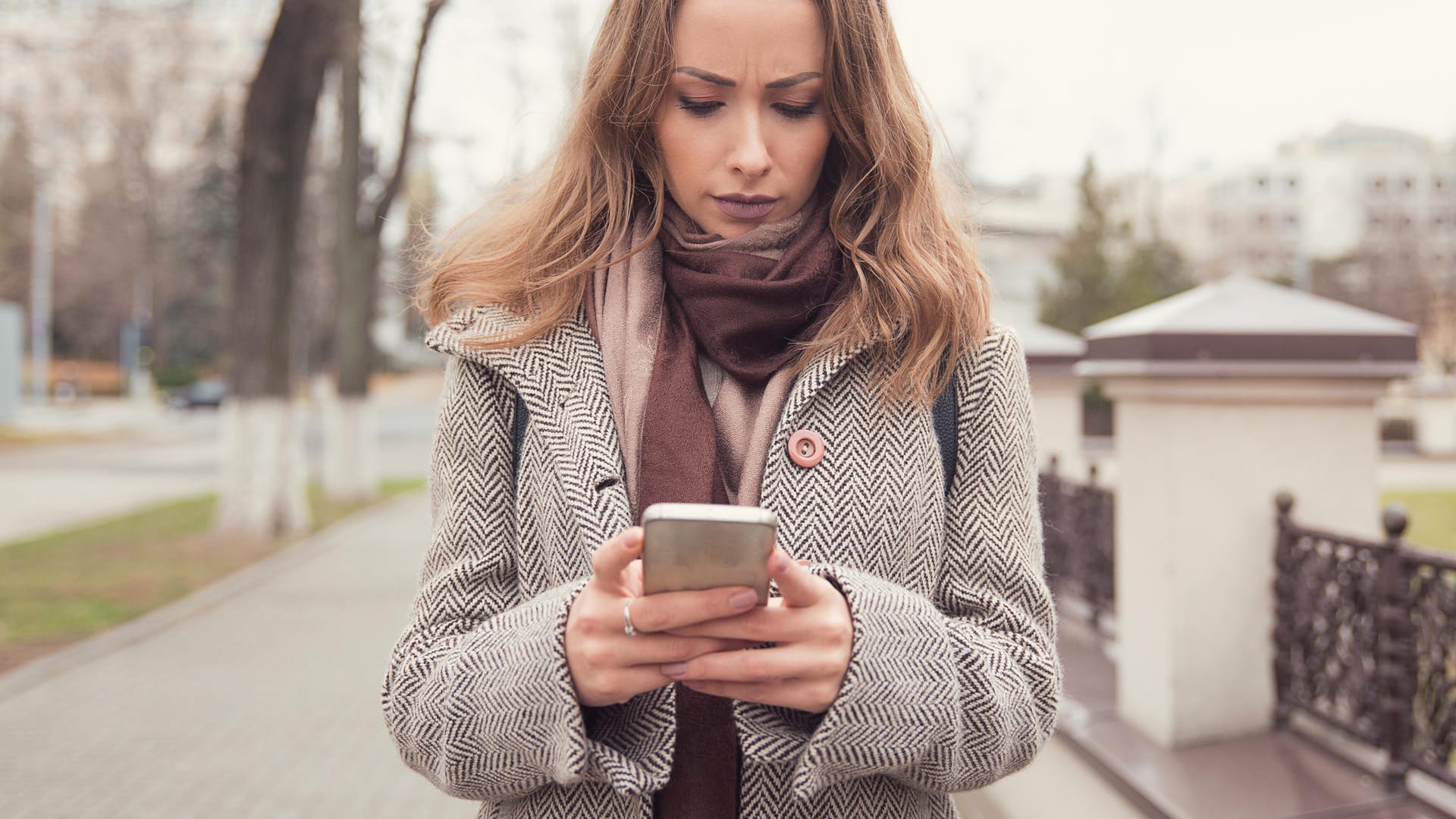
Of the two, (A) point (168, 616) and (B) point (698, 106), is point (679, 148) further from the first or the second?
(A) point (168, 616)

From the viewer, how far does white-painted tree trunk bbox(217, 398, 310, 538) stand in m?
10.6

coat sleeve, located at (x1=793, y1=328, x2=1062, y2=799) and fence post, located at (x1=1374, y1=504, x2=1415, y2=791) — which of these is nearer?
coat sleeve, located at (x1=793, y1=328, x2=1062, y2=799)

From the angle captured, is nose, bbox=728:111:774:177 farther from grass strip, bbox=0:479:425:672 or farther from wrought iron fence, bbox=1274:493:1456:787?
grass strip, bbox=0:479:425:672

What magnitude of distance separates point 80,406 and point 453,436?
161 ft

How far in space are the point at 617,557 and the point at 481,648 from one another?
319mm

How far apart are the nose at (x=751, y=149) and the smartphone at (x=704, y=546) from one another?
23.0 inches

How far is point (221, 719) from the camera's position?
5.46 meters

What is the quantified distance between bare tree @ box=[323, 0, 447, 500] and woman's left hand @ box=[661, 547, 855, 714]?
13.9 meters

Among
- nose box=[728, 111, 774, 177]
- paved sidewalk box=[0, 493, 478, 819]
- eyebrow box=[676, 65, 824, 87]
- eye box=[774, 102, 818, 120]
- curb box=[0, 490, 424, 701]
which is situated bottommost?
paved sidewalk box=[0, 493, 478, 819]

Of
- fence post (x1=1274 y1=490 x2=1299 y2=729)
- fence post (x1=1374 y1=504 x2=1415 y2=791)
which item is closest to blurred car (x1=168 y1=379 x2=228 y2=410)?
fence post (x1=1274 y1=490 x2=1299 y2=729)

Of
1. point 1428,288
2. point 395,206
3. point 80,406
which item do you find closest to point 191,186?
point 80,406

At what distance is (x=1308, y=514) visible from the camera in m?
3.79

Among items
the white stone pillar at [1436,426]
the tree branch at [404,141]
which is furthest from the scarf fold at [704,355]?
the white stone pillar at [1436,426]

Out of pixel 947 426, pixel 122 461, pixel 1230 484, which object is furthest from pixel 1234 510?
pixel 122 461
